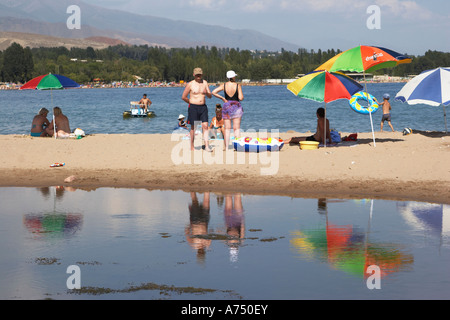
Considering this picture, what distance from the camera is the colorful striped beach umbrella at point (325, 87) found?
17297mm

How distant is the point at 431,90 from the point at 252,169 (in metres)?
6.52

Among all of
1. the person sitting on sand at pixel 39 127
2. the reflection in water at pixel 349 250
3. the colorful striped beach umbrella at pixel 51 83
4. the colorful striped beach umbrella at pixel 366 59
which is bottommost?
the reflection in water at pixel 349 250

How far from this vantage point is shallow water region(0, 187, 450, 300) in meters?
7.80

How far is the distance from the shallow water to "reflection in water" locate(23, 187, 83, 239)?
0.02 m

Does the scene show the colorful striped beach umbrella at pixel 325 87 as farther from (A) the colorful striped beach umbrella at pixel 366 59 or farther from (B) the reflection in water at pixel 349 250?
(B) the reflection in water at pixel 349 250

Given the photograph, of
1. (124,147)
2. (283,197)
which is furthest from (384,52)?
(124,147)

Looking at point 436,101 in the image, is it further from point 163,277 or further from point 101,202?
point 163,277

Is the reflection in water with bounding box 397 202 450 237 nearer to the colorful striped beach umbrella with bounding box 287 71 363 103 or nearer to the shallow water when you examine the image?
the shallow water

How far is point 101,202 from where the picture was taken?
13203mm

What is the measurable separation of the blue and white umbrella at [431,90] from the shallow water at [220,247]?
690 centimetres

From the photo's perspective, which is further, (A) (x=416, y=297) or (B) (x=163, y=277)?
(B) (x=163, y=277)
